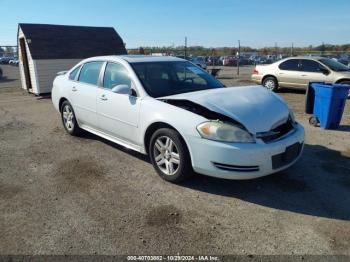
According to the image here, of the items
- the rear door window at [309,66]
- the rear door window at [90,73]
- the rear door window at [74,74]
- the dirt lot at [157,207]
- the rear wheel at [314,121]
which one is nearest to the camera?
the dirt lot at [157,207]

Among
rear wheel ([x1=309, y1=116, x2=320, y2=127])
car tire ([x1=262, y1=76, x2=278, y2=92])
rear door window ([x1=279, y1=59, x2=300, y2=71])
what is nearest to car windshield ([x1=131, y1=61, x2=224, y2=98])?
rear wheel ([x1=309, y1=116, x2=320, y2=127])

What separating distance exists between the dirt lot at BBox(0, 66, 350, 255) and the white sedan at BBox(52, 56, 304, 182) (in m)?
0.34

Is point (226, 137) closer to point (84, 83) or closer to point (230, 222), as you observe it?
point (230, 222)

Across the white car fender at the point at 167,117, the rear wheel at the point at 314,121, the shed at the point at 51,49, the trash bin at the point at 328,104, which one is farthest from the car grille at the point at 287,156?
the shed at the point at 51,49

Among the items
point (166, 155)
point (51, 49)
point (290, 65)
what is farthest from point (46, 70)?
point (166, 155)

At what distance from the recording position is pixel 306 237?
3.26 metres

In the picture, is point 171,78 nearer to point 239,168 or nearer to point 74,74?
point 239,168

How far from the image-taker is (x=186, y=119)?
162 inches

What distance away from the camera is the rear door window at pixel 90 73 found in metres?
5.80

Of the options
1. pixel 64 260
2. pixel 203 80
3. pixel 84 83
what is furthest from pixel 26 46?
pixel 64 260

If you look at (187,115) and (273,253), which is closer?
(273,253)

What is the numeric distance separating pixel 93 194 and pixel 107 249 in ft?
4.08

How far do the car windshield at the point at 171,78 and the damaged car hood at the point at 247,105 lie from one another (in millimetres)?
346

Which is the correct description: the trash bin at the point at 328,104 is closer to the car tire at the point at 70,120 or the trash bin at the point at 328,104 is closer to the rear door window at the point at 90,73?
the rear door window at the point at 90,73
